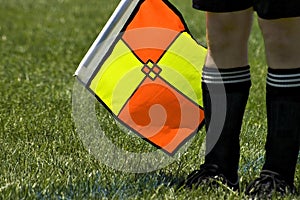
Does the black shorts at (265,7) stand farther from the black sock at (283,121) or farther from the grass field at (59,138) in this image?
the grass field at (59,138)

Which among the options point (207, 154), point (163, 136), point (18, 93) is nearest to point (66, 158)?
point (163, 136)

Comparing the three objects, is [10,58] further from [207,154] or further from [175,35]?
[207,154]

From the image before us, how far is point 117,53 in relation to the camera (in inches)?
156

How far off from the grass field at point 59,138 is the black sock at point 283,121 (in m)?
0.20

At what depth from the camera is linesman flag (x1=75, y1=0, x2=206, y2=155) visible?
157 inches

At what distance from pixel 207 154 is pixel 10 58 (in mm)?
4131

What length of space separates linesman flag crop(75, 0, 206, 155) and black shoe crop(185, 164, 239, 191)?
43 cm

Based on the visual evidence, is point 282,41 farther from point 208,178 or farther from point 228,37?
point 208,178

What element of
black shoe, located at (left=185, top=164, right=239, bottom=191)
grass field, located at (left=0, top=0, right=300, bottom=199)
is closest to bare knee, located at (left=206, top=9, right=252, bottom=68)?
black shoe, located at (left=185, top=164, right=239, bottom=191)

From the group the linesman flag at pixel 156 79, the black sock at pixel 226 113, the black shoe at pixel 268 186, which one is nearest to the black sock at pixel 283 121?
the black shoe at pixel 268 186

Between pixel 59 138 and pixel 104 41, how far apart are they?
2.65 feet

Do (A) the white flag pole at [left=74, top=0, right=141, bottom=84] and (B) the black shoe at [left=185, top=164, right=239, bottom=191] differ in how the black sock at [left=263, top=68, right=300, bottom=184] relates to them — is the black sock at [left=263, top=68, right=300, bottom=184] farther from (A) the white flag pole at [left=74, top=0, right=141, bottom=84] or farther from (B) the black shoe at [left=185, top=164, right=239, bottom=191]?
(A) the white flag pole at [left=74, top=0, right=141, bottom=84]

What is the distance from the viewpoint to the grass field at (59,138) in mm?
3418

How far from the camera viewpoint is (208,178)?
347cm
